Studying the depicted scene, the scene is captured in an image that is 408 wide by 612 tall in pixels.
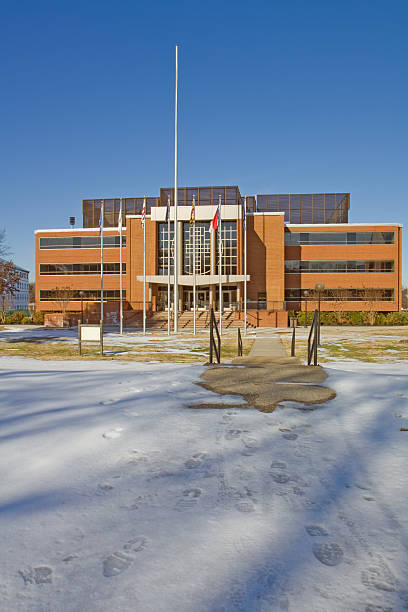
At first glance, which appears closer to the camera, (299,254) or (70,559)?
(70,559)

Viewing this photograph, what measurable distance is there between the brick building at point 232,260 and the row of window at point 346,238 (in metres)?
0.12

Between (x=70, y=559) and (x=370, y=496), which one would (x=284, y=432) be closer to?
(x=370, y=496)

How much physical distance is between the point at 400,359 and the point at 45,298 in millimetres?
45328

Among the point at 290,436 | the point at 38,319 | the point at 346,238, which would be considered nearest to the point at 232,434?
the point at 290,436

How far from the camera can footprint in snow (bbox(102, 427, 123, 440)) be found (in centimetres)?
398

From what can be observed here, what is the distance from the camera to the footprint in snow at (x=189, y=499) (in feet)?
8.91

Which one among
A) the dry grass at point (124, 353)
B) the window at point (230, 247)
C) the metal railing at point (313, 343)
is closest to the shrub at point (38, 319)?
the window at point (230, 247)

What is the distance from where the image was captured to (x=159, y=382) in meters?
6.41

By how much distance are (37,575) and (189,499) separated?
1.08 metres

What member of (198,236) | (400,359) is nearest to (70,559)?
(400,359)

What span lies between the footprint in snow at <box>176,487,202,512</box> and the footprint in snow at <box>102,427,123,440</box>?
1287 millimetres

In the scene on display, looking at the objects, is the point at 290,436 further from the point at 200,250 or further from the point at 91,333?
the point at 200,250

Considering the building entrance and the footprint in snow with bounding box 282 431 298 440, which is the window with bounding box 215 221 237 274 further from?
the footprint in snow with bounding box 282 431 298 440

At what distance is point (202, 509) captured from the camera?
2.69 metres
